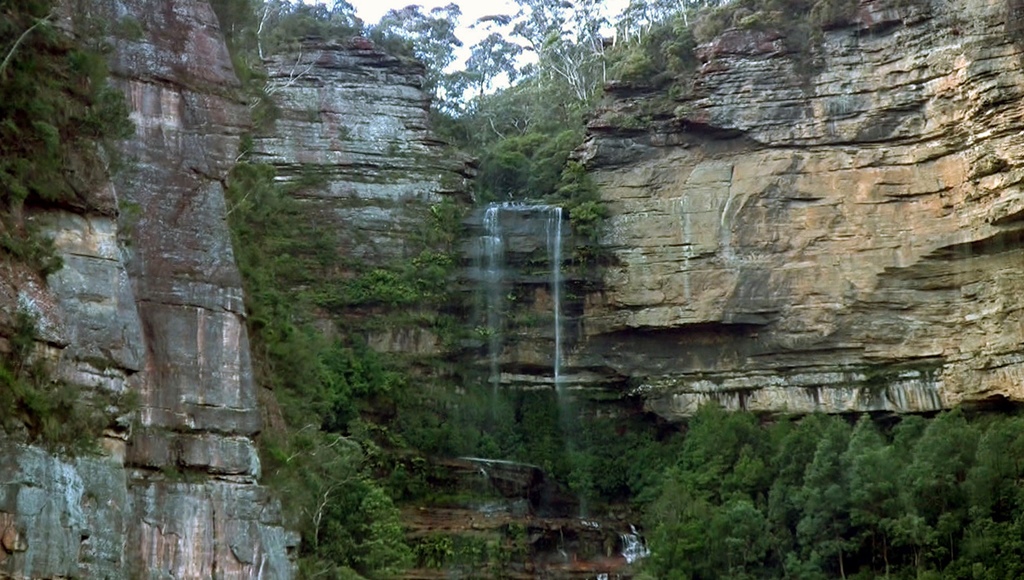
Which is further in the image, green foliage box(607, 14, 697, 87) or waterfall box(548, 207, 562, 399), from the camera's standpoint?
green foliage box(607, 14, 697, 87)

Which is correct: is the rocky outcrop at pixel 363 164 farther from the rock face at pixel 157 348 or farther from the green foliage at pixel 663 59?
the rock face at pixel 157 348

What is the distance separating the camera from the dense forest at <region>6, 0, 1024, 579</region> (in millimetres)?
18141

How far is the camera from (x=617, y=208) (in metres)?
36.3

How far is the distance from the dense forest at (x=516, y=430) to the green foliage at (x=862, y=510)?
5cm

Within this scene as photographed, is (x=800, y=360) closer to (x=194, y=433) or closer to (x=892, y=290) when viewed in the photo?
(x=892, y=290)

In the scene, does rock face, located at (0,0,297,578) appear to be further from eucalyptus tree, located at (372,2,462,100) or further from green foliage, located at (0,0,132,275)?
eucalyptus tree, located at (372,2,462,100)

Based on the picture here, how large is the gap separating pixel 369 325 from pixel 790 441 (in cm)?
1258

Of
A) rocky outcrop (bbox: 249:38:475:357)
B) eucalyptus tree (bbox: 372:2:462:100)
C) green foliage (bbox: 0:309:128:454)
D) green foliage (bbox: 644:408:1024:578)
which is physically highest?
eucalyptus tree (bbox: 372:2:462:100)

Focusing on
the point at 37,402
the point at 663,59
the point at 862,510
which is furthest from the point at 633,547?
the point at 37,402

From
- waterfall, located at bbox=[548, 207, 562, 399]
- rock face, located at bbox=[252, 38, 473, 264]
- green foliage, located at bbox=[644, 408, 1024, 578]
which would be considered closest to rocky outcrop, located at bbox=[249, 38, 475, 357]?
rock face, located at bbox=[252, 38, 473, 264]

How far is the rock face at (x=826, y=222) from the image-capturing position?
103 feet

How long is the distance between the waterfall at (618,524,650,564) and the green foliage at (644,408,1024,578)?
5.42 feet

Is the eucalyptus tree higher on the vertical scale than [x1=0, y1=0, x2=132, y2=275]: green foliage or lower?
higher

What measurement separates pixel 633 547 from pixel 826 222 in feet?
32.8
